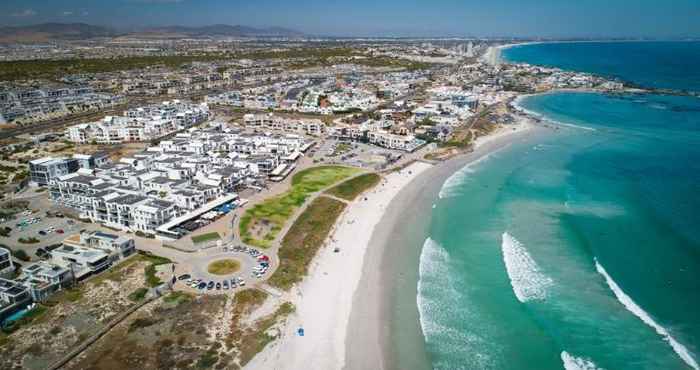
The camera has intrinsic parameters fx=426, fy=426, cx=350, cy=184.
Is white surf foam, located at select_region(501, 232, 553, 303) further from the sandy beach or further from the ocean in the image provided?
the sandy beach

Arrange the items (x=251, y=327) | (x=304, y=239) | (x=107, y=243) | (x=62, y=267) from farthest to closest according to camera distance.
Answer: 1. (x=304, y=239)
2. (x=107, y=243)
3. (x=62, y=267)
4. (x=251, y=327)

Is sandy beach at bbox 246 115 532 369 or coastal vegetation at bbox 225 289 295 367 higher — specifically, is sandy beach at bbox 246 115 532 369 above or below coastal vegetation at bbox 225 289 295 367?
below

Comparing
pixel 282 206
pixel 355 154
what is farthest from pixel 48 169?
pixel 355 154

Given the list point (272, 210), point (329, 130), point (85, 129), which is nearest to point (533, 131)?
point (329, 130)

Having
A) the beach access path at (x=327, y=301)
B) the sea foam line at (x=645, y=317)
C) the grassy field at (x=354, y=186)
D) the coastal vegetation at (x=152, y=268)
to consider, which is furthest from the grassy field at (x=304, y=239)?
the sea foam line at (x=645, y=317)

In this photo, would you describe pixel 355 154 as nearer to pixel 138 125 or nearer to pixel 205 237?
pixel 205 237

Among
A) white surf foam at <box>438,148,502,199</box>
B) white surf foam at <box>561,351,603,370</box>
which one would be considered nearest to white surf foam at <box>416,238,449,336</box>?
white surf foam at <box>561,351,603,370</box>

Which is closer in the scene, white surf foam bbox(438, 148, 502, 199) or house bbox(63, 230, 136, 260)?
house bbox(63, 230, 136, 260)
